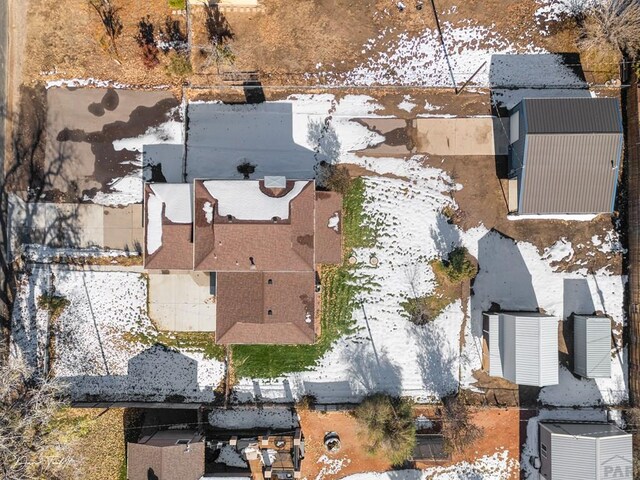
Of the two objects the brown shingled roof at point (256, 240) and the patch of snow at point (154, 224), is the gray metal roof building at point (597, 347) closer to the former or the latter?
the brown shingled roof at point (256, 240)

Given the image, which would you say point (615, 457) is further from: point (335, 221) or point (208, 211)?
point (208, 211)

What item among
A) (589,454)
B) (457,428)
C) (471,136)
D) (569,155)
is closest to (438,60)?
(471,136)

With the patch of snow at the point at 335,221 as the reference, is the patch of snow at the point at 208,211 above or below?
above

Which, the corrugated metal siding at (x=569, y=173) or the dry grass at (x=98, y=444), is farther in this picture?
the dry grass at (x=98, y=444)

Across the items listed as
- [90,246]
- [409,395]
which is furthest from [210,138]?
[409,395]

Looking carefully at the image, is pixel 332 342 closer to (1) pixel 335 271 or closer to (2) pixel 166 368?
(1) pixel 335 271

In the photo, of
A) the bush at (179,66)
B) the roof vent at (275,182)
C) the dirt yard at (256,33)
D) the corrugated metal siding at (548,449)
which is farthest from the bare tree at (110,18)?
the corrugated metal siding at (548,449)

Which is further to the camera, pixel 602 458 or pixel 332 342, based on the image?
pixel 332 342
